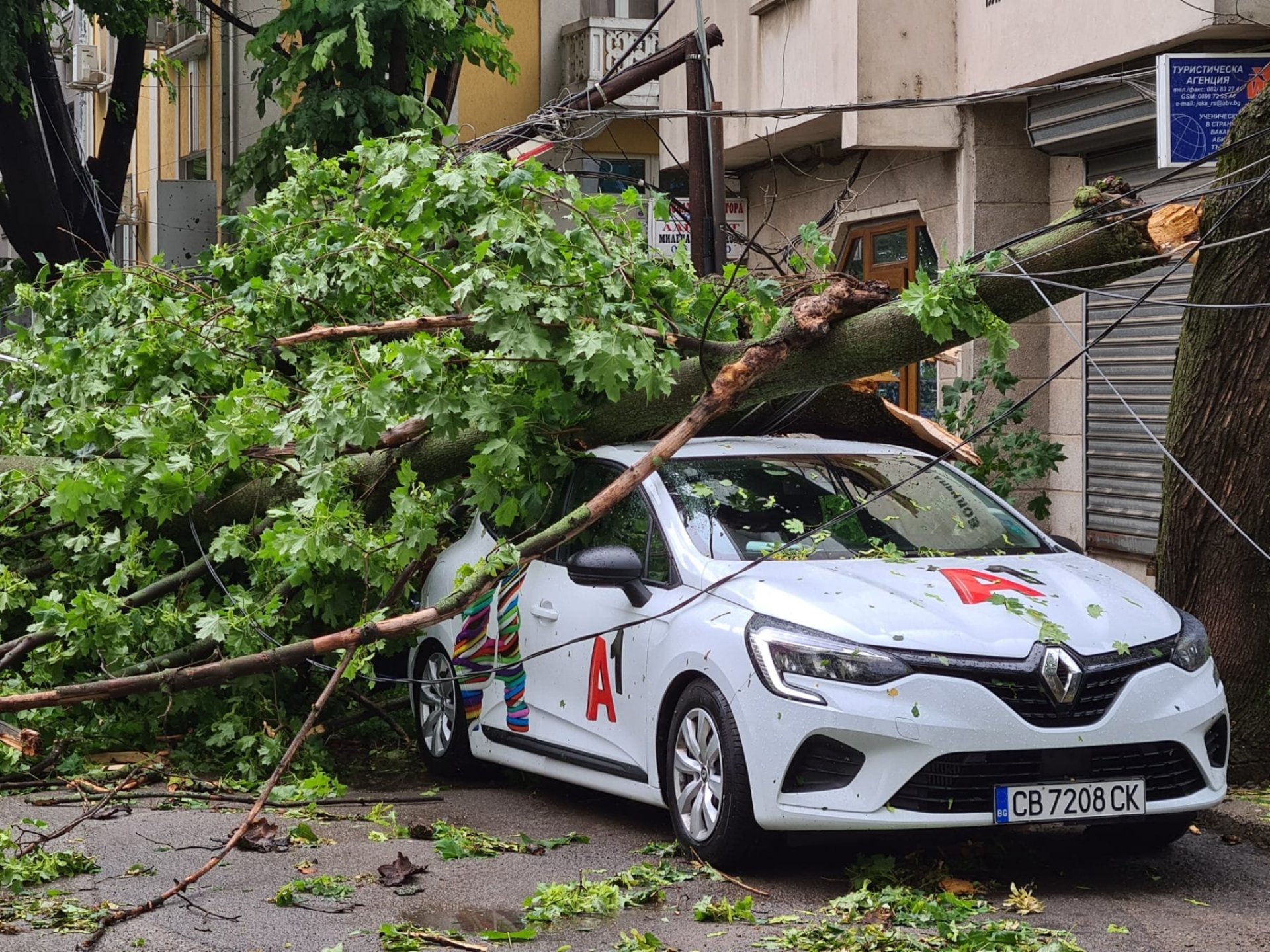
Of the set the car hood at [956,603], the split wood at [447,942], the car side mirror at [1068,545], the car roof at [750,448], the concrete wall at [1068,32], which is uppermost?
the concrete wall at [1068,32]

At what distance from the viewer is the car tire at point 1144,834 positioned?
6.44 metres

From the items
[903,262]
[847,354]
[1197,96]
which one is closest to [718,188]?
[903,262]

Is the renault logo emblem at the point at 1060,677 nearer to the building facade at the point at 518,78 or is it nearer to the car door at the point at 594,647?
the car door at the point at 594,647

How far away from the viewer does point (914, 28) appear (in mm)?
15133

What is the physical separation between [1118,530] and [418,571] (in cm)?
736

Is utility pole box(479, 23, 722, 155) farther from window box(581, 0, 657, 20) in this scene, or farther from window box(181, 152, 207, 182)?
window box(181, 152, 207, 182)

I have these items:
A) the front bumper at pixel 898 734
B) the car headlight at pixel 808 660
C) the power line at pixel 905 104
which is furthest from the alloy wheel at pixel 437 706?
the power line at pixel 905 104

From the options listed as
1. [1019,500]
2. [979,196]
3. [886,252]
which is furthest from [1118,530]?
[886,252]

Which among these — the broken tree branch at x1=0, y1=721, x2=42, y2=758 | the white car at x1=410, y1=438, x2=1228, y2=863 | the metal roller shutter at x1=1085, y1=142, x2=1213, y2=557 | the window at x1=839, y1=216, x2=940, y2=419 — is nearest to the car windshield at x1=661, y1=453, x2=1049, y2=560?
the white car at x1=410, y1=438, x2=1228, y2=863

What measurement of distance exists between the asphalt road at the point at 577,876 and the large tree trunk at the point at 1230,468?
0.92 meters

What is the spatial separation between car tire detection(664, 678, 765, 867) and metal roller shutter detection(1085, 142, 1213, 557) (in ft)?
24.2

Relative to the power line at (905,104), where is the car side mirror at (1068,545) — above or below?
below

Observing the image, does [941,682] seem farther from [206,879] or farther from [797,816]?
[206,879]

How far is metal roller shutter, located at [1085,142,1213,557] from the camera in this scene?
515 inches
